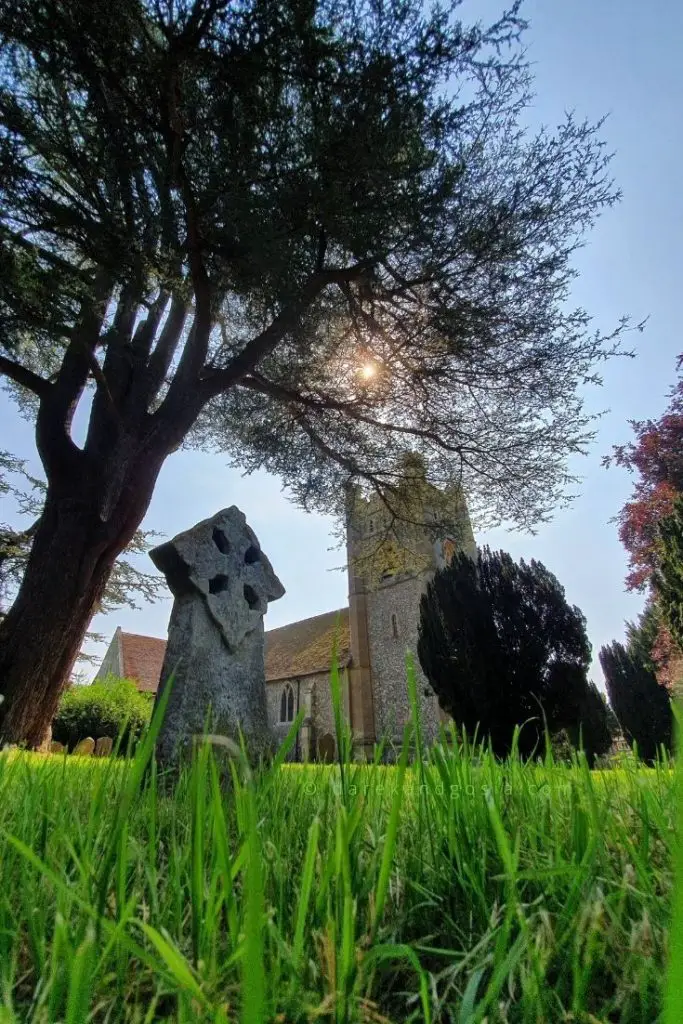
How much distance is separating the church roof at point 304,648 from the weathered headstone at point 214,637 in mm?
18409

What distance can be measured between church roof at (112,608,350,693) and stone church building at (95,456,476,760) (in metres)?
0.07

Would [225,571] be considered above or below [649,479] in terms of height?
below

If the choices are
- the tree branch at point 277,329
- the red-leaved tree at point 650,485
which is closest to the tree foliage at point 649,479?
the red-leaved tree at point 650,485

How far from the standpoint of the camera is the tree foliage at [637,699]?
17031mm

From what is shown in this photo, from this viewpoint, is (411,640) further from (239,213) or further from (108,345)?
(239,213)

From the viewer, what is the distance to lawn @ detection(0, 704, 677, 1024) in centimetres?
80

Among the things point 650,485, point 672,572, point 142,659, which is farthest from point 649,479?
point 142,659

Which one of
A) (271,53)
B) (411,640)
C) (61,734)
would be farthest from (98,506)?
(411,640)

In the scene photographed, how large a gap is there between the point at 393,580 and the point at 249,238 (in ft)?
61.7

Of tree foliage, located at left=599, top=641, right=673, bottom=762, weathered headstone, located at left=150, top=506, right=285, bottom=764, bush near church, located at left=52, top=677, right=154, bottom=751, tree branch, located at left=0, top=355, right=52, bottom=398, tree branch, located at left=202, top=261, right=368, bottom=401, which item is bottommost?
weathered headstone, located at left=150, top=506, right=285, bottom=764

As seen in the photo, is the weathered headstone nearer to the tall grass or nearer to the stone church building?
the tall grass

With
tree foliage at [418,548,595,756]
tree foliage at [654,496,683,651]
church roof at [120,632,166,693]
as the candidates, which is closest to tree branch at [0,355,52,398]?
tree foliage at [418,548,595,756]

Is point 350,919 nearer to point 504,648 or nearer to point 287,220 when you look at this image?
point 287,220

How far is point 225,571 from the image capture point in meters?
4.51
